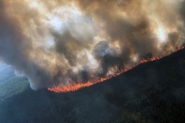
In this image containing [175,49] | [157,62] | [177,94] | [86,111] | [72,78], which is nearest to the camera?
[177,94]

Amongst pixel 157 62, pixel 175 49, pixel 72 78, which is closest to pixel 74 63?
pixel 72 78

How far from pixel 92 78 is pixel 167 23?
2396 cm

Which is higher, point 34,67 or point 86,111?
point 34,67

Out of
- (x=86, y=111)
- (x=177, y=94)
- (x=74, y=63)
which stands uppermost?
(x=74, y=63)

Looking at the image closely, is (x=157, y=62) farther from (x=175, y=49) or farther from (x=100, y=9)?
(x=100, y=9)

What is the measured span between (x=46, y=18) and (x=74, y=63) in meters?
14.3

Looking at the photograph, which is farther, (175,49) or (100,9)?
(100,9)

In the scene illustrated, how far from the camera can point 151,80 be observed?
143ft

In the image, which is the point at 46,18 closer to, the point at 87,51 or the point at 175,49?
the point at 87,51

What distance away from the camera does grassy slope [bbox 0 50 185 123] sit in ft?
115

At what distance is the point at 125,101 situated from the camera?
4103 centimetres

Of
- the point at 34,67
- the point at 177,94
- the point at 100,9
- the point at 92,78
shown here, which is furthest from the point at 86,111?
the point at 100,9

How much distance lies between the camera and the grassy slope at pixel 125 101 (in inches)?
1383

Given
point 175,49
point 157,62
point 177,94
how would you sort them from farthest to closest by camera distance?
point 175,49, point 157,62, point 177,94
